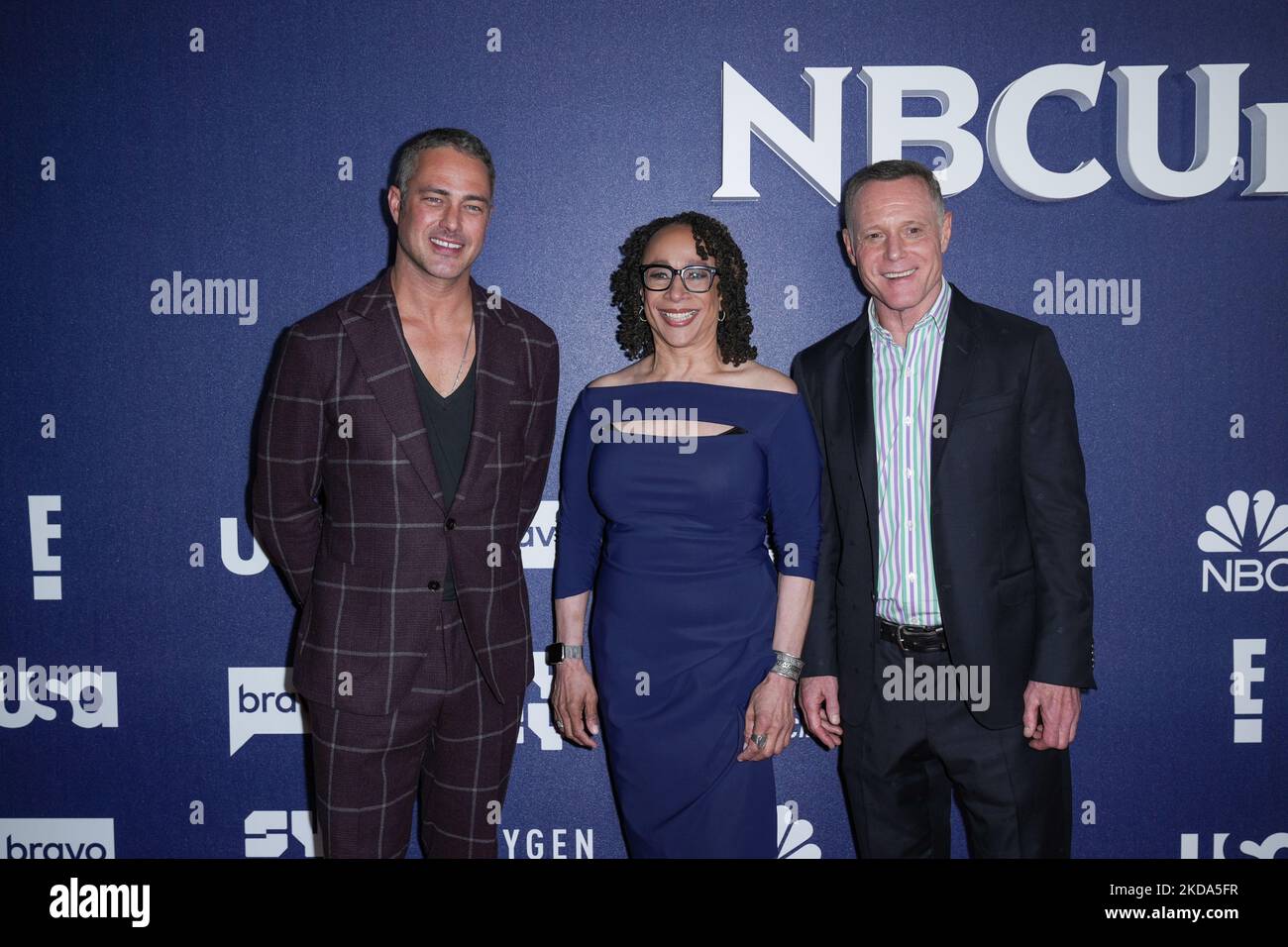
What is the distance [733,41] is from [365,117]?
1.25 meters

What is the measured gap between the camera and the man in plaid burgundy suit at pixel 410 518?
2324 mm

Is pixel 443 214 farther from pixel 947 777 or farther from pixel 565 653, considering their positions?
pixel 947 777

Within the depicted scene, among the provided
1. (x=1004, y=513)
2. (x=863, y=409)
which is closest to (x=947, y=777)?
(x=1004, y=513)

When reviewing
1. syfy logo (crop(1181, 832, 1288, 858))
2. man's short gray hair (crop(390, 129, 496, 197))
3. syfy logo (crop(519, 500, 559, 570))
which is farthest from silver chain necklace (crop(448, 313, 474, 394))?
syfy logo (crop(1181, 832, 1288, 858))

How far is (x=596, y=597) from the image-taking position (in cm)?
261

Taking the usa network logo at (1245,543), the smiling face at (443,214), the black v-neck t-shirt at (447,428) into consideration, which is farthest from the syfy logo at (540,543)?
the usa network logo at (1245,543)

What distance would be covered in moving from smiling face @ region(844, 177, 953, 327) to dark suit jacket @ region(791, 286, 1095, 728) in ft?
0.43

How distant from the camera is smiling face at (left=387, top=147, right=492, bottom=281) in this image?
237 cm

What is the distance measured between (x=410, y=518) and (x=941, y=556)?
137 centimetres

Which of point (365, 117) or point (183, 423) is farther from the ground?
point (365, 117)

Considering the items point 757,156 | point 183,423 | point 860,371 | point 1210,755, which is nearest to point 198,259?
point 183,423

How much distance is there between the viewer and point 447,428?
2.38 meters

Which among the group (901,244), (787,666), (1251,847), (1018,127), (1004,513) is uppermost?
(1018,127)

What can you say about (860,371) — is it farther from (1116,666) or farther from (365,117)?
(365,117)
